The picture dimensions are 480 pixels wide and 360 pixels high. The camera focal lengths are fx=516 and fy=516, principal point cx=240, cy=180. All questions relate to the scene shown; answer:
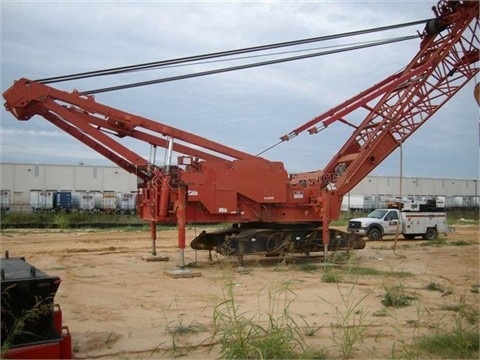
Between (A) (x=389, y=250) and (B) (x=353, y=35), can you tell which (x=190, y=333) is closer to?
(B) (x=353, y=35)

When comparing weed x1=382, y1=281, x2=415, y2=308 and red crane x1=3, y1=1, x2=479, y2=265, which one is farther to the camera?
red crane x1=3, y1=1, x2=479, y2=265

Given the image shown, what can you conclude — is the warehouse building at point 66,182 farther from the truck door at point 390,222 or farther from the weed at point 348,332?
the weed at point 348,332

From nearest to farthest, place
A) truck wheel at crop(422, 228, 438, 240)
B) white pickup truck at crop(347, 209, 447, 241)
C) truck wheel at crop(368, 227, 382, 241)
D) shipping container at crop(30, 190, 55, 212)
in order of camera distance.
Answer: truck wheel at crop(368, 227, 382, 241) < white pickup truck at crop(347, 209, 447, 241) < truck wheel at crop(422, 228, 438, 240) < shipping container at crop(30, 190, 55, 212)

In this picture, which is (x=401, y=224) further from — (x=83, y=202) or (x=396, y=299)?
(x=83, y=202)

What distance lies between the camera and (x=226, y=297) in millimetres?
10617

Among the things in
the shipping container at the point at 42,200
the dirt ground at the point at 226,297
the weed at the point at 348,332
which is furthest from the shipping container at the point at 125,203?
the weed at the point at 348,332

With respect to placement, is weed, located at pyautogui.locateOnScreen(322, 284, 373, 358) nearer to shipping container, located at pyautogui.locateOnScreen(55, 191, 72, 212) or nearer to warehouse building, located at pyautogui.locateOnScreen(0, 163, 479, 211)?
shipping container, located at pyautogui.locateOnScreen(55, 191, 72, 212)

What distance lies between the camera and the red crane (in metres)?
14.5

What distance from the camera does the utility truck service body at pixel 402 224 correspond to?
2822 centimetres

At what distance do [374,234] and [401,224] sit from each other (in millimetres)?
1760

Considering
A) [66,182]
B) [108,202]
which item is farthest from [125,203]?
[66,182]

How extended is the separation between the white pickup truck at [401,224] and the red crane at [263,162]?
36.7ft

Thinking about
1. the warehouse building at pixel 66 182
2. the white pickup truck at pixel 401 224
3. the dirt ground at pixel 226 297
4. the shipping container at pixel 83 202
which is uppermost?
the warehouse building at pixel 66 182

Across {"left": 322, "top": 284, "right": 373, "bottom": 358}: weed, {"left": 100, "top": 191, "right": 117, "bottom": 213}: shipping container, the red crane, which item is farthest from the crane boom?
{"left": 100, "top": 191, "right": 117, "bottom": 213}: shipping container
